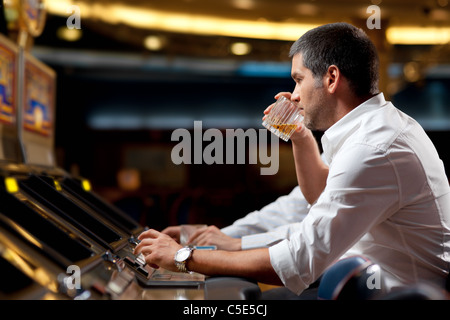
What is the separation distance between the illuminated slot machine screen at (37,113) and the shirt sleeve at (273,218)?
1.08 m

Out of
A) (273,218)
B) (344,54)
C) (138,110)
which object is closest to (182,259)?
(344,54)

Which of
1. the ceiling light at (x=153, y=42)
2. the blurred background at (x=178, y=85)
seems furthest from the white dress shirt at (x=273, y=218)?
the ceiling light at (x=153, y=42)

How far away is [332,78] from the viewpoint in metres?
1.33

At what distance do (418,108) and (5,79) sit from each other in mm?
8984

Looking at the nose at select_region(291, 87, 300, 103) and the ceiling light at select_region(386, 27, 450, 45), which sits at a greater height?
the ceiling light at select_region(386, 27, 450, 45)

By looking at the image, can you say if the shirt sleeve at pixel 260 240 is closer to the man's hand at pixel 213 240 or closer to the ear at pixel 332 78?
the man's hand at pixel 213 240

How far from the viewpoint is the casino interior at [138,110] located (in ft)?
3.55

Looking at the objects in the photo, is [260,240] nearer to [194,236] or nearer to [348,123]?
[194,236]

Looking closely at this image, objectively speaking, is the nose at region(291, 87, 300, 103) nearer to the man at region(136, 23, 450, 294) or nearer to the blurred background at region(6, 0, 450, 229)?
the man at region(136, 23, 450, 294)

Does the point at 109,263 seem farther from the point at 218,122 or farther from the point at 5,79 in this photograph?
the point at 218,122

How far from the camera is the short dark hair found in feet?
4.31

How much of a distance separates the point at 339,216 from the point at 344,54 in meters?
0.47

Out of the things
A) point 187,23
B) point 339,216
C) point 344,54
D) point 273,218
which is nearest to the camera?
point 339,216

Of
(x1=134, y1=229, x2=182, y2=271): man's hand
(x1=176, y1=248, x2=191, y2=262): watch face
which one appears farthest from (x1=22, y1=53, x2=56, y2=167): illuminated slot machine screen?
(x1=176, y1=248, x2=191, y2=262): watch face
